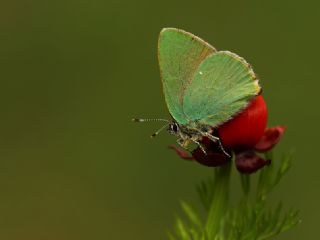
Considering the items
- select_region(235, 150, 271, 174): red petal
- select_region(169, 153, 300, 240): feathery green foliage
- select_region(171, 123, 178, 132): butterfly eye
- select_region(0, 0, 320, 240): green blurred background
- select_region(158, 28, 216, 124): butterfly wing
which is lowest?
select_region(0, 0, 320, 240): green blurred background

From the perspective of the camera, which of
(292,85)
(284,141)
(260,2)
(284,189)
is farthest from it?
(260,2)

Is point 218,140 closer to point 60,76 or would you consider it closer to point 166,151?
point 166,151

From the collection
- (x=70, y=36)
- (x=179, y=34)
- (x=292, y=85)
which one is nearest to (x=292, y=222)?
(x=179, y=34)

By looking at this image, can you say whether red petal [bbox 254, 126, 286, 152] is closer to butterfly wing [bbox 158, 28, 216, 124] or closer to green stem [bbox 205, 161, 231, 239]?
green stem [bbox 205, 161, 231, 239]

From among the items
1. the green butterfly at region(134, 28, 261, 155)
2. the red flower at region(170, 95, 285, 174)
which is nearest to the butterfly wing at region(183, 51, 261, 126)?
the green butterfly at region(134, 28, 261, 155)

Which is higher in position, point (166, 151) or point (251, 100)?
point (251, 100)

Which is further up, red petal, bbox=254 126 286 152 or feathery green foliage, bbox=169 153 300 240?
red petal, bbox=254 126 286 152

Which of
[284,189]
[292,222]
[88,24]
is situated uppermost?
[292,222]
